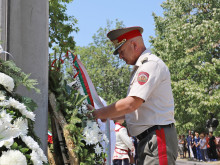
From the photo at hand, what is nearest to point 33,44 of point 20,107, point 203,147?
point 20,107

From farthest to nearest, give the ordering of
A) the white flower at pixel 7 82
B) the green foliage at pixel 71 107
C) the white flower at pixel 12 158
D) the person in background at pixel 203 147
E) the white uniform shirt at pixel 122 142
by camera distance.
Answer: the person in background at pixel 203 147, the white uniform shirt at pixel 122 142, the green foliage at pixel 71 107, the white flower at pixel 7 82, the white flower at pixel 12 158

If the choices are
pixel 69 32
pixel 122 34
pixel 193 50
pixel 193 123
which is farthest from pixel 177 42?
pixel 122 34

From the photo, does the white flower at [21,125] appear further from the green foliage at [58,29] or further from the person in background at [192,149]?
the person in background at [192,149]

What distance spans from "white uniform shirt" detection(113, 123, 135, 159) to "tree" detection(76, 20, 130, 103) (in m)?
29.2

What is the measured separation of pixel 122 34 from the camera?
3.89 meters

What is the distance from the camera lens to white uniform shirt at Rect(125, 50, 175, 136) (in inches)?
139

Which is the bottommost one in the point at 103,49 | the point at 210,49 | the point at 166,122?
the point at 166,122

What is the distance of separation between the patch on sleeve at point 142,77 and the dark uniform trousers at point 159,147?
1.54ft

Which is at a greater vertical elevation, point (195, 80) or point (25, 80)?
point (195, 80)

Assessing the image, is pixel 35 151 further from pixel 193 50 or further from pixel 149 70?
pixel 193 50

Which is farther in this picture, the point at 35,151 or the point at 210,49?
the point at 210,49

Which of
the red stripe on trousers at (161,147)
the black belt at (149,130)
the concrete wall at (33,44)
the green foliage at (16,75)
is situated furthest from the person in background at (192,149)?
the green foliage at (16,75)

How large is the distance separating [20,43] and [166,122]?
153 centimetres

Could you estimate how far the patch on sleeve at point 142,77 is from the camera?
3512 mm
